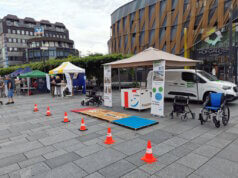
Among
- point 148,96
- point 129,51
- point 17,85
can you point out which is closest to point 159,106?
point 148,96

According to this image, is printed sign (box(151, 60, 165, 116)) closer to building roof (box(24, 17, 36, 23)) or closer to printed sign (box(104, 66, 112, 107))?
printed sign (box(104, 66, 112, 107))

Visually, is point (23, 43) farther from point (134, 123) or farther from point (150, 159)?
point (150, 159)

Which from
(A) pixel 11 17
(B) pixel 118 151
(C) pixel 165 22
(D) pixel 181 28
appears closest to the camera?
(B) pixel 118 151

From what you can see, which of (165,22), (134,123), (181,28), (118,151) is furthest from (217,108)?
(165,22)

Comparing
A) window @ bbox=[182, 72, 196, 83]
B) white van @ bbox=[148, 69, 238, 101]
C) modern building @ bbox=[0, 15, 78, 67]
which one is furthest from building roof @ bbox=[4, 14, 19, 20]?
window @ bbox=[182, 72, 196, 83]

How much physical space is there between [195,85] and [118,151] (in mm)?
7181

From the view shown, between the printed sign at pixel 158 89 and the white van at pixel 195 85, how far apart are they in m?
3.47

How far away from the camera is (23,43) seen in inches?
3088

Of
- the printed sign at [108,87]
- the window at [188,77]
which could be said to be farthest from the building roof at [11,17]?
the window at [188,77]

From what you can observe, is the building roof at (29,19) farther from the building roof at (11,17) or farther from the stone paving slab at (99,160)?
the stone paving slab at (99,160)

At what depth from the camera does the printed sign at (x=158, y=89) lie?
732 cm

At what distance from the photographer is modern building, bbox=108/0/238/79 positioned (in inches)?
717

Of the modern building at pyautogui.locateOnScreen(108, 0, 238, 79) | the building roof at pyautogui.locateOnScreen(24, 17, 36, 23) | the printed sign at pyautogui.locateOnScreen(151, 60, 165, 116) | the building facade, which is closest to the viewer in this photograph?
the printed sign at pyautogui.locateOnScreen(151, 60, 165, 116)

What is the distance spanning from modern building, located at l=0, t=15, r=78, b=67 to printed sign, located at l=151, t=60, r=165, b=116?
64.6 m
